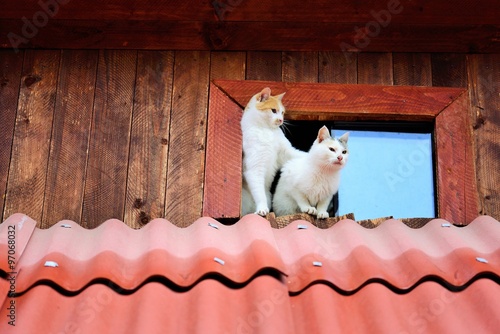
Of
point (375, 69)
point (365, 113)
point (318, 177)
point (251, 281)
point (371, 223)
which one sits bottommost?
point (251, 281)

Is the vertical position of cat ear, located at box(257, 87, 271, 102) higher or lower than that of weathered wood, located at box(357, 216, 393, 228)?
higher

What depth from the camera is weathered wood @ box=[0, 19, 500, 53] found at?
433 centimetres

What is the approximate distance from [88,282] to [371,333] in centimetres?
114

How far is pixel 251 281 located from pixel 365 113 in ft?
5.70

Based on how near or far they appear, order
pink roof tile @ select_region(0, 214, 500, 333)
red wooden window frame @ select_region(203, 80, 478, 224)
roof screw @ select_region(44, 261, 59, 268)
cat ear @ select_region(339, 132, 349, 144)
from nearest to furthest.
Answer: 1. pink roof tile @ select_region(0, 214, 500, 333)
2. roof screw @ select_region(44, 261, 59, 268)
3. red wooden window frame @ select_region(203, 80, 478, 224)
4. cat ear @ select_region(339, 132, 349, 144)

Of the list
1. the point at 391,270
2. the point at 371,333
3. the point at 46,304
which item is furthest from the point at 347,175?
the point at 46,304

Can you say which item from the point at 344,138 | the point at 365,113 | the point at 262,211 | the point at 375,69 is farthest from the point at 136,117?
the point at 375,69

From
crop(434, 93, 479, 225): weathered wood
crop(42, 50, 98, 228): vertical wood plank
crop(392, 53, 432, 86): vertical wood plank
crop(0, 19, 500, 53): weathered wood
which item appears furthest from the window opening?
crop(42, 50, 98, 228): vertical wood plank

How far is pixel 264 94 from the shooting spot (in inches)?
168

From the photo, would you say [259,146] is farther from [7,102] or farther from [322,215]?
[7,102]

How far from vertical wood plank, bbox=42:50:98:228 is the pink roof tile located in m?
0.53

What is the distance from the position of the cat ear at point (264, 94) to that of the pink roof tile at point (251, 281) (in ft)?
3.47

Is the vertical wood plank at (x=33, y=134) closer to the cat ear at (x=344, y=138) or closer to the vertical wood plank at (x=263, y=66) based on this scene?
the vertical wood plank at (x=263, y=66)

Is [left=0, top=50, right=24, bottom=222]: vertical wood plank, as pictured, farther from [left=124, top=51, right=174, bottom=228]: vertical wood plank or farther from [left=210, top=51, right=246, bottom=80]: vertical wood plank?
[left=210, top=51, right=246, bottom=80]: vertical wood plank
